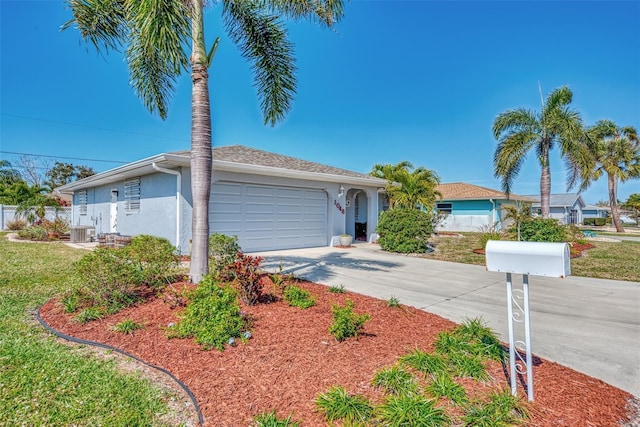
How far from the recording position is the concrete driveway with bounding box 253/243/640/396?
3527mm

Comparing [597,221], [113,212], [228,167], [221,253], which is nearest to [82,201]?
[113,212]

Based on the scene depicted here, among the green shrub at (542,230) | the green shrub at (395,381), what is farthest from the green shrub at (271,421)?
the green shrub at (542,230)

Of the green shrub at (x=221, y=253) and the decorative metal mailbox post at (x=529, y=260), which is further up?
the decorative metal mailbox post at (x=529, y=260)

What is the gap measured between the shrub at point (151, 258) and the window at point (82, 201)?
15717 millimetres

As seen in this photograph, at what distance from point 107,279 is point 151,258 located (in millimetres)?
736

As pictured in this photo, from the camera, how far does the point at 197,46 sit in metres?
5.38

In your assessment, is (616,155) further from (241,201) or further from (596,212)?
(596,212)

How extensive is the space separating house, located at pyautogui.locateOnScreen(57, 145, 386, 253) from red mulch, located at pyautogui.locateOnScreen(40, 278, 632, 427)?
237 inches

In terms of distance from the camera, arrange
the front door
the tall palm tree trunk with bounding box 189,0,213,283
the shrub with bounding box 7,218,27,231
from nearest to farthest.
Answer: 1. the tall palm tree trunk with bounding box 189,0,213,283
2. the front door
3. the shrub with bounding box 7,218,27,231

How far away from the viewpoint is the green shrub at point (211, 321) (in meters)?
3.49

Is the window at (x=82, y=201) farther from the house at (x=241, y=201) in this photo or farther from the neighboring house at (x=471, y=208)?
the neighboring house at (x=471, y=208)

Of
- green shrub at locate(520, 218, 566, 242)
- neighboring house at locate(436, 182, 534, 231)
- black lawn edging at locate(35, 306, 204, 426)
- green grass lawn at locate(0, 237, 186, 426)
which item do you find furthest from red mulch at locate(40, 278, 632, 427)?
neighboring house at locate(436, 182, 534, 231)

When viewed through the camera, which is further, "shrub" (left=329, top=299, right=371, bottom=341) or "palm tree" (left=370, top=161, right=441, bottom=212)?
"palm tree" (left=370, top=161, right=441, bottom=212)

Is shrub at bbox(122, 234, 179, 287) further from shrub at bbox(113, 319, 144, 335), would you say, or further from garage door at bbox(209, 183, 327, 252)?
garage door at bbox(209, 183, 327, 252)
